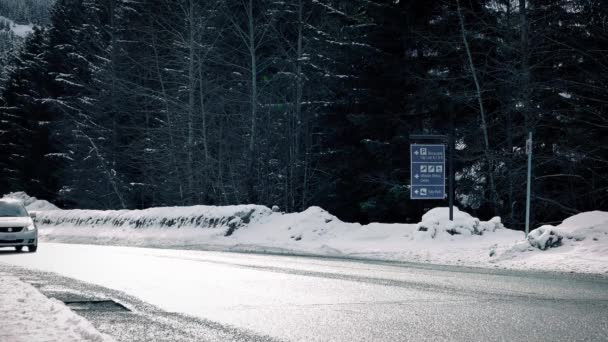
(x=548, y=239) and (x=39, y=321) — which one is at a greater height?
(x=548, y=239)

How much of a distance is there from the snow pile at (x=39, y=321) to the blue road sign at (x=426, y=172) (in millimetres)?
14131

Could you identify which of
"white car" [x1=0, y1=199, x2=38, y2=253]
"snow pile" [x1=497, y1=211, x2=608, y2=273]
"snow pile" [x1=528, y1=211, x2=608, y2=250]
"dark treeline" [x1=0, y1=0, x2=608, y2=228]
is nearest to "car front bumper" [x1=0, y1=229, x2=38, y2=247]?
"white car" [x1=0, y1=199, x2=38, y2=253]

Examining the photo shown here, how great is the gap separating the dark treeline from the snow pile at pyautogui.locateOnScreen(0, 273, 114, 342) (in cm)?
1729

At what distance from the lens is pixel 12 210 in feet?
78.4

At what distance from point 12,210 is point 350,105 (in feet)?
49.9

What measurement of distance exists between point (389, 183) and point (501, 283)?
1668 cm

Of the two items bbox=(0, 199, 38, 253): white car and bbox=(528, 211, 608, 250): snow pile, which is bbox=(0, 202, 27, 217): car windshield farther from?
bbox=(528, 211, 608, 250): snow pile

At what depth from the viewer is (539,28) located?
2645 cm

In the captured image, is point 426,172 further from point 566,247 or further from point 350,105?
point 350,105

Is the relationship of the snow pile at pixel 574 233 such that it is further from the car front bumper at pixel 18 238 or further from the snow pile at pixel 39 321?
the car front bumper at pixel 18 238

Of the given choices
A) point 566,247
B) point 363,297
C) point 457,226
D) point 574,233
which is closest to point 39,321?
point 363,297

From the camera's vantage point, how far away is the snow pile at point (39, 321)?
7.23 metres

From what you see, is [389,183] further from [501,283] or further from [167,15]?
[167,15]

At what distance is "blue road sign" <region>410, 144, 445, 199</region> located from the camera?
22.6 metres
